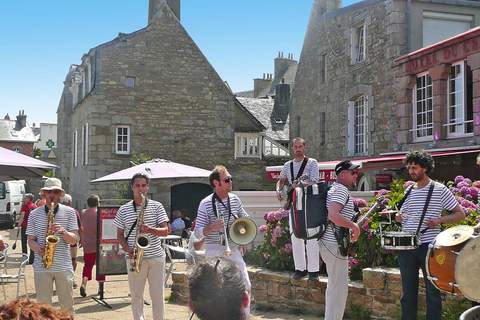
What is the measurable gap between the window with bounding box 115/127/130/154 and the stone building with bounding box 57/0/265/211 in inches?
1.6

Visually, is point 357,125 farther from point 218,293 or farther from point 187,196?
point 218,293

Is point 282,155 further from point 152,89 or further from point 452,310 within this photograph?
point 452,310

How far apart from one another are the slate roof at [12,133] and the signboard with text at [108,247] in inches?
2265

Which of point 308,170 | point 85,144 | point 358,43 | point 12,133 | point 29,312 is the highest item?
point 12,133

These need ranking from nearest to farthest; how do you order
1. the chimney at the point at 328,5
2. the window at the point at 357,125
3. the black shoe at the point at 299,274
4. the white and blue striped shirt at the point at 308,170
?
the white and blue striped shirt at the point at 308,170 → the black shoe at the point at 299,274 → the window at the point at 357,125 → the chimney at the point at 328,5

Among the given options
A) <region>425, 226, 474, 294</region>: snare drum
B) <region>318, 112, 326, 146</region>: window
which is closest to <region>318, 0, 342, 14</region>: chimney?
<region>318, 112, 326, 146</region>: window

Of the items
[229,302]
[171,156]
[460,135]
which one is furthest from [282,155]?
[229,302]

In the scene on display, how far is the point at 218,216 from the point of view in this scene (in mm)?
6047

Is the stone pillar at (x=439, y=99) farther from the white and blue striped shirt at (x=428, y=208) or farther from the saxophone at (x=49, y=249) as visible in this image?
the saxophone at (x=49, y=249)

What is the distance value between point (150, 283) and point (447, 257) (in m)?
3.02

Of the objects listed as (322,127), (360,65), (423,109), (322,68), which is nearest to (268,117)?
(322,68)

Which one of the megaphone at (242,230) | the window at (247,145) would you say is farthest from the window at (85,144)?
the megaphone at (242,230)

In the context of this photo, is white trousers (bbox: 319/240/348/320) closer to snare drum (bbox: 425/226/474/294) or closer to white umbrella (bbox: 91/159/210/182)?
snare drum (bbox: 425/226/474/294)

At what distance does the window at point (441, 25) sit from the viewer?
54.8ft
